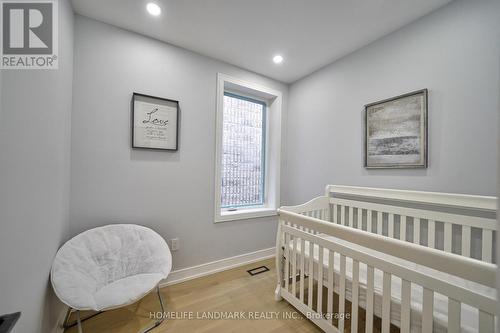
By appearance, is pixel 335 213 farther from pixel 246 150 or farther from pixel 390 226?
pixel 246 150

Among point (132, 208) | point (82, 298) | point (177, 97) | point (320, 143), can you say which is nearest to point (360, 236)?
point (320, 143)

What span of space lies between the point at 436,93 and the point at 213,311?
2427 millimetres

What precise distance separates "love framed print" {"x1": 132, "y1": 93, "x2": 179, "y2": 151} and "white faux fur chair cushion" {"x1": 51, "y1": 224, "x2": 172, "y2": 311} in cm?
76

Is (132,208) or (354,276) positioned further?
(132,208)

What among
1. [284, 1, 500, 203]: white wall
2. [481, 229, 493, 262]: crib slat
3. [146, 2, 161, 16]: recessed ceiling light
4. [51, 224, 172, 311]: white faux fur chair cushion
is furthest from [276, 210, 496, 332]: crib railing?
[146, 2, 161, 16]: recessed ceiling light

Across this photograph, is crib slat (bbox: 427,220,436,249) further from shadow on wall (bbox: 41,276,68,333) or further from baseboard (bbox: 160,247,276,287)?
shadow on wall (bbox: 41,276,68,333)

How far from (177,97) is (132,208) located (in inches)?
45.3

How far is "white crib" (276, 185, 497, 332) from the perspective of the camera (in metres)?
0.76

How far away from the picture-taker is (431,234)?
1382mm

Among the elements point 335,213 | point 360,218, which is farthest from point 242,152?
point 360,218

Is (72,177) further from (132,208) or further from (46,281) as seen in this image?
(46,281)

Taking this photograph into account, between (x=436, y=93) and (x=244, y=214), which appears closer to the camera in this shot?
(x=436, y=93)

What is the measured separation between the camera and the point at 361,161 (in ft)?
6.23

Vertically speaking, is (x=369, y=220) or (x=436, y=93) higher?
(x=436, y=93)
